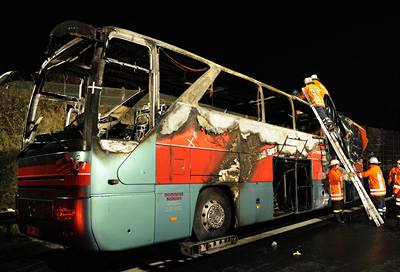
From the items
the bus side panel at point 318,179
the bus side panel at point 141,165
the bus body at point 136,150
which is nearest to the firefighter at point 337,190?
the bus side panel at point 318,179

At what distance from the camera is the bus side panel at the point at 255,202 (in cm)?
621

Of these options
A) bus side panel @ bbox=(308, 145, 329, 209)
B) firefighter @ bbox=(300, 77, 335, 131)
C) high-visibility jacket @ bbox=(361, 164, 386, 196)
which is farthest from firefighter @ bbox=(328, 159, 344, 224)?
firefighter @ bbox=(300, 77, 335, 131)

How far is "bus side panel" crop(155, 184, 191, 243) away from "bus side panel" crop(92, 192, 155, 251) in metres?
0.12

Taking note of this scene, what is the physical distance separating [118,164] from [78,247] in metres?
1.04

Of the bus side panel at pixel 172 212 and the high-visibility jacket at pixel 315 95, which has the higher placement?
the high-visibility jacket at pixel 315 95

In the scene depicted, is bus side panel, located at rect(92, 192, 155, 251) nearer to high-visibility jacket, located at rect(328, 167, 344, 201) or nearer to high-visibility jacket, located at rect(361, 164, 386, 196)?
high-visibility jacket, located at rect(328, 167, 344, 201)

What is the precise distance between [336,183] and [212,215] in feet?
14.6

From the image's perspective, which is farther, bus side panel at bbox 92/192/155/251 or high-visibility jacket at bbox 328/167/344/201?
high-visibility jacket at bbox 328/167/344/201

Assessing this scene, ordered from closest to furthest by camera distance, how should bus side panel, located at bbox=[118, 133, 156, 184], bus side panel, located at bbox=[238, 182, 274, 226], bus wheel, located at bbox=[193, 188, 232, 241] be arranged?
bus side panel, located at bbox=[118, 133, 156, 184] < bus wheel, located at bbox=[193, 188, 232, 241] < bus side panel, located at bbox=[238, 182, 274, 226]

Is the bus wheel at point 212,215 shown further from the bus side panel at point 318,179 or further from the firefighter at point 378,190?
the firefighter at point 378,190

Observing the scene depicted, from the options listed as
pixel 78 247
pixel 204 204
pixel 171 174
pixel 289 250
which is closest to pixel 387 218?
pixel 289 250

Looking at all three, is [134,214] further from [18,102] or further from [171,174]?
[18,102]

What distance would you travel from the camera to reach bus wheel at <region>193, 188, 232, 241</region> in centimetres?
552

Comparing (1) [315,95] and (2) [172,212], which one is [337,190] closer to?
(1) [315,95]
